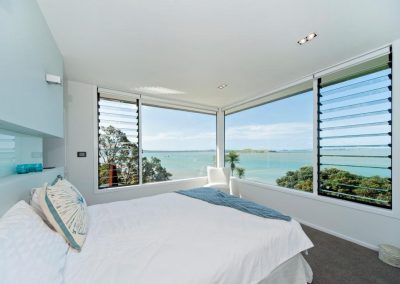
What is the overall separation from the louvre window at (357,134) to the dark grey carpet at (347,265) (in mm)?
666

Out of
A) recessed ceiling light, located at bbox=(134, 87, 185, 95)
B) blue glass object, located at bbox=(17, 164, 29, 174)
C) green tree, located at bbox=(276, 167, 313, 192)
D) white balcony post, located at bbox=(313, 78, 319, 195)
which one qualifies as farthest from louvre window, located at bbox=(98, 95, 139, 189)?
white balcony post, located at bbox=(313, 78, 319, 195)

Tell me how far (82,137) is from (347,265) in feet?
14.0

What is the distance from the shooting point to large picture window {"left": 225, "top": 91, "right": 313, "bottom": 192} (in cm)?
322

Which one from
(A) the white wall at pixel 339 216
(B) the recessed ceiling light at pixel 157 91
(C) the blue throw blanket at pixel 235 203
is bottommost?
(A) the white wall at pixel 339 216

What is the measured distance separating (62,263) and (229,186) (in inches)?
152

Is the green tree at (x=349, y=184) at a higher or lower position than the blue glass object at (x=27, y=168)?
lower

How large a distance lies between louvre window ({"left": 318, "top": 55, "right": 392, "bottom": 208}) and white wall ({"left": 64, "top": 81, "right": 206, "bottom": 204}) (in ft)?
12.9

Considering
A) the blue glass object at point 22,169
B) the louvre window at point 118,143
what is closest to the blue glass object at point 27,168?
the blue glass object at point 22,169

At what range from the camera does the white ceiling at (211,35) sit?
4.95 feet

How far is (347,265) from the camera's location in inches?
75.1

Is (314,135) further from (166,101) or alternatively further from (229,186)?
(166,101)

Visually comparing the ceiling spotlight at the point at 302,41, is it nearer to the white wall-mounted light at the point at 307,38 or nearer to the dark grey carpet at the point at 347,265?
the white wall-mounted light at the point at 307,38

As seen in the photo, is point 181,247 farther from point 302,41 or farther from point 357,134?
point 357,134

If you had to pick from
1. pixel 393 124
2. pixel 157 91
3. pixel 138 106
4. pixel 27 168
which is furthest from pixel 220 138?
pixel 27 168
